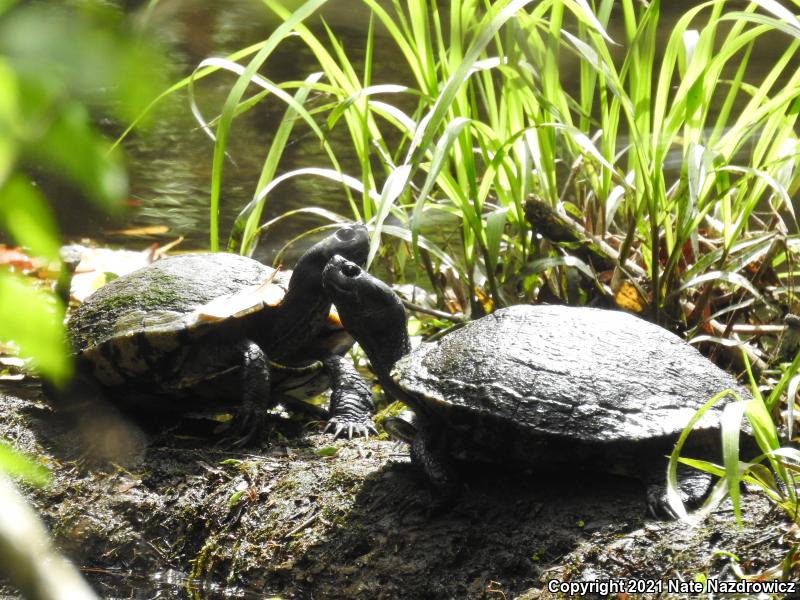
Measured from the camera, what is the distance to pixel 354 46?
30.6ft

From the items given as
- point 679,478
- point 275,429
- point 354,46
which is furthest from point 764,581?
point 354,46

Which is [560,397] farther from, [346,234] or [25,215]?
[25,215]

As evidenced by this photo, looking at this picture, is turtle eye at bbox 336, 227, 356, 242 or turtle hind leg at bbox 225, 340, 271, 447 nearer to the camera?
turtle hind leg at bbox 225, 340, 271, 447

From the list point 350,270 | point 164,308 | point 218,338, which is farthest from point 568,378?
point 164,308

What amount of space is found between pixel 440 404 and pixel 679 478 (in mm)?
598

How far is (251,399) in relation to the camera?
2.97 metres

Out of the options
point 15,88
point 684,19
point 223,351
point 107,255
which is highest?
point 15,88

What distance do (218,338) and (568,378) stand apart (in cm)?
134

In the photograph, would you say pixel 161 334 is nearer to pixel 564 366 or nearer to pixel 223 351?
pixel 223 351

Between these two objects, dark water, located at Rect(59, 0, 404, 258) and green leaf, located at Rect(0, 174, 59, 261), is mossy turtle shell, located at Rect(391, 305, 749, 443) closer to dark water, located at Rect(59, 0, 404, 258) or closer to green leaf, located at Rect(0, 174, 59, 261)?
green leaf, located at Rect(0, 174, 59, 261)

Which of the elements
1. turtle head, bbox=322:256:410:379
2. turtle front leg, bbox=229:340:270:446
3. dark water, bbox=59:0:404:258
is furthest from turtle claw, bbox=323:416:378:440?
dark water, bbox=59:0:404:258

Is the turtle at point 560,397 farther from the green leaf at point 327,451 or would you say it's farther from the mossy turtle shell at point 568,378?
the green leaf at point 327,451

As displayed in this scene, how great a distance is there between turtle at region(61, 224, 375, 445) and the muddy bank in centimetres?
15

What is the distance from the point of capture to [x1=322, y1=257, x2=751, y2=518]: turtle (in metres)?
2.14
